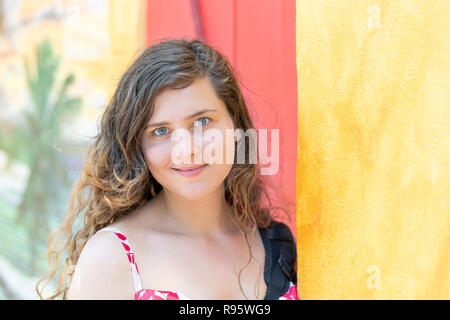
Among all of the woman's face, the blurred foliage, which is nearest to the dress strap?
the woman's face

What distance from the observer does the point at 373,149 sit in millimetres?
1260

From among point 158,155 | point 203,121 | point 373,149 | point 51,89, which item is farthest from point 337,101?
point 51,89

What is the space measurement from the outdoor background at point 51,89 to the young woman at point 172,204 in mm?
598

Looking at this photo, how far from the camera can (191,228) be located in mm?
1703

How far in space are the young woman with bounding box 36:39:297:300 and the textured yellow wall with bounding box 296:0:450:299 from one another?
0.25m

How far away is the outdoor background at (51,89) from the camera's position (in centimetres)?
231

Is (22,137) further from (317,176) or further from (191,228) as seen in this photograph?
(317,176)

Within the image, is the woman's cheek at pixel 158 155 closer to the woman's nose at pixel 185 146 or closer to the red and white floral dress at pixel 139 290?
the woman's nose at pixel 185 146

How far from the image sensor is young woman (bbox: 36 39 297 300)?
1476 mm

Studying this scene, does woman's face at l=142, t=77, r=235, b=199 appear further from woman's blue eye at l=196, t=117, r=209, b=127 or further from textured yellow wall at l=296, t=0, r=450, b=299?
textured yellow wall at l=296, t=0, r=450, b=299

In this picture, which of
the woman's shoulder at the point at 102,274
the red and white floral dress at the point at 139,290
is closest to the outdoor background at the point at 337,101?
the red and white floral dress at the point at 139,290

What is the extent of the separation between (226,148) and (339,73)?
1.35ft

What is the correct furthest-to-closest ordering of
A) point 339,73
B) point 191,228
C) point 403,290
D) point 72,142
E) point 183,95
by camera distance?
point 72,142 < point 191,228 < point 183,95 < point 339,73 < point 403,290

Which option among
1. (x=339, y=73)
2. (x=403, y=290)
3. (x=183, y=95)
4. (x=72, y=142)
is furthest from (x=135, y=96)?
(x=72, y=142)
